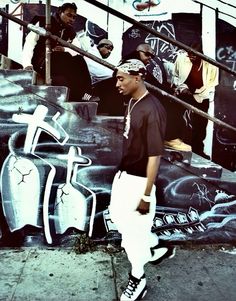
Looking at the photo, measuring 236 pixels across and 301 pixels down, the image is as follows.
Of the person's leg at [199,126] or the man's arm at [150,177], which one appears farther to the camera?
the person's leg at [199,126]

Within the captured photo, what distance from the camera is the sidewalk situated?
12.2 feet

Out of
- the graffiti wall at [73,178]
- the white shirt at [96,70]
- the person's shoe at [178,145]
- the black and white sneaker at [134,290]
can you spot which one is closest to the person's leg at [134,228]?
the black and white sneaker at [134,290]

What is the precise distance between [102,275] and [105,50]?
2750mm

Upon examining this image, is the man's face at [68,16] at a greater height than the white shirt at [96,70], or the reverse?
the man's face at [68,16]

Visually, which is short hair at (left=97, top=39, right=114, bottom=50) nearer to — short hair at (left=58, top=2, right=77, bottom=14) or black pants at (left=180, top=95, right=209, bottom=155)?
short hair at (left=58, top=2, right=77, bottom=14)

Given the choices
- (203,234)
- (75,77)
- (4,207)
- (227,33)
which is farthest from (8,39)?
(203,234)

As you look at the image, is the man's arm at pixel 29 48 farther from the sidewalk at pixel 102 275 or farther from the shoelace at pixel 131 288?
the shoelace at pixel 131 288

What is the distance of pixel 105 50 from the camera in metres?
4.99

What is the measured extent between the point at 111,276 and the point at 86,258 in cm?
51

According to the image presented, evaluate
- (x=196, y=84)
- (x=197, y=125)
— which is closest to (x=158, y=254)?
(x=197, y=125)

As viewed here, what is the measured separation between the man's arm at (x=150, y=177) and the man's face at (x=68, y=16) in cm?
221

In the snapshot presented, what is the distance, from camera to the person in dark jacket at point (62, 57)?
15.3ft

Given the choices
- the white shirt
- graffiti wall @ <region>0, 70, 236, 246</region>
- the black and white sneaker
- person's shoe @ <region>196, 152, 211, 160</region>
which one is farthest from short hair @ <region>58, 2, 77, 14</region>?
the black and white sneaker

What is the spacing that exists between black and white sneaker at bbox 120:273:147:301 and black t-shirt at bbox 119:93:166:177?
3.24ft
